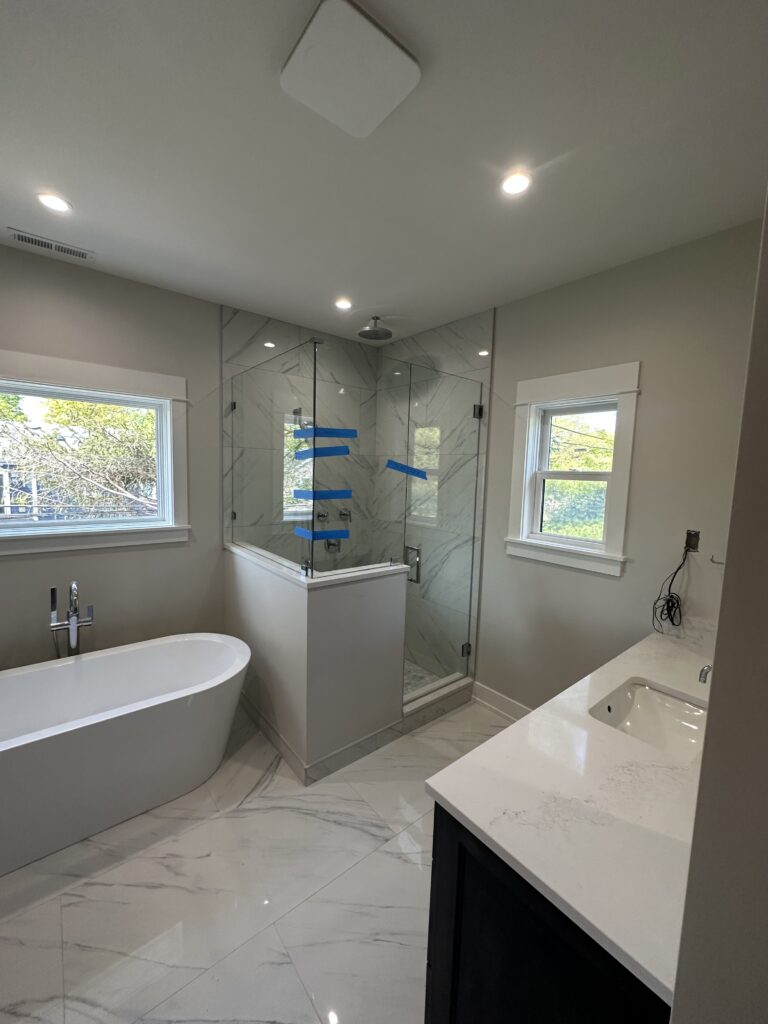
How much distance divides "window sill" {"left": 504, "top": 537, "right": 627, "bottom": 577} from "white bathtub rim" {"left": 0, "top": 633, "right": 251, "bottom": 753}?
1.75m

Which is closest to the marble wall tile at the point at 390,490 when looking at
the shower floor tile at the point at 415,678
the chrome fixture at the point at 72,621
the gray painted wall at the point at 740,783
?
the shower floor tile at the point at 415,678

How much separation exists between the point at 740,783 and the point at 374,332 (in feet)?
10.3

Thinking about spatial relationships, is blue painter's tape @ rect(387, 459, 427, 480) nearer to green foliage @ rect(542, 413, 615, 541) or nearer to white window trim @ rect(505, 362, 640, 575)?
white window trim @ rect(505, 362, 640, 575)

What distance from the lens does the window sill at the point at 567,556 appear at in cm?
227

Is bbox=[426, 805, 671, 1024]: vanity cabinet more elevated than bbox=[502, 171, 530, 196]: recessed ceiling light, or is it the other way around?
bbox=[502, 171, 530, 196]: recessed ceiling light

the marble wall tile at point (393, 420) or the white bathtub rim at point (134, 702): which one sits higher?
the marble wall tile at point (393, 420)

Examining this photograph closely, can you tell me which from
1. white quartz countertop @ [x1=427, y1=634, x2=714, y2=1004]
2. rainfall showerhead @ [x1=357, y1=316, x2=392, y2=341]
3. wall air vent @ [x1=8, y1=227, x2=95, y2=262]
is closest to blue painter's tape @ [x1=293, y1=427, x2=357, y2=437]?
rainfall showerhead @ [x1=357, y1=316, x2=392, y2=341]

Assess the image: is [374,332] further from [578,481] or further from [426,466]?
[578,481]

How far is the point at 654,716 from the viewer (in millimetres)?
1551

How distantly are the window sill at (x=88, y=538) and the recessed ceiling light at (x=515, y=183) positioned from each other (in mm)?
2582

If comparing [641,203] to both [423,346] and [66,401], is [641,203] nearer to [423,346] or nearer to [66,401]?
[423,346]

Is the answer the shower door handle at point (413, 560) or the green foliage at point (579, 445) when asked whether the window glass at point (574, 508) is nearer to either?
the green foliage at point (579, 445)

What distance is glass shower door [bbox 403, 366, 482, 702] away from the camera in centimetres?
297

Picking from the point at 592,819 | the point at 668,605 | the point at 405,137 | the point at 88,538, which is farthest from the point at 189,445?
the point at 668,605
